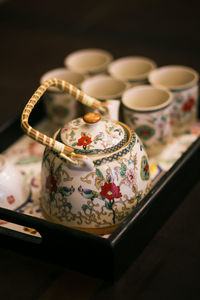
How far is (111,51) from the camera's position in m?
1.61

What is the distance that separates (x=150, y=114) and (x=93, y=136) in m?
0.22

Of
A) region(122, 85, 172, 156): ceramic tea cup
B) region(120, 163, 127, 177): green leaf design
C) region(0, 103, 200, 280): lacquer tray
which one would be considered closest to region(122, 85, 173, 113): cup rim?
region(122, 85, 172, 156): ceramic tea cup

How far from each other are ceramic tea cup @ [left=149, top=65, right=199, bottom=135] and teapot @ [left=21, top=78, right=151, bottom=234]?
0.93ft

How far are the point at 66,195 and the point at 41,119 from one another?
47cm

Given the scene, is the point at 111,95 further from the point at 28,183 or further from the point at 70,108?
the point at 28,183

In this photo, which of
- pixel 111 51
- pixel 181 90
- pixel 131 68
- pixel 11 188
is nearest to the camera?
pixel 11 188

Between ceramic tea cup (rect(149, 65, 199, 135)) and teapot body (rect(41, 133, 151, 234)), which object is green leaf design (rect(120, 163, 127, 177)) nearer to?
teapot body (rect(41, 133, 151, 234))

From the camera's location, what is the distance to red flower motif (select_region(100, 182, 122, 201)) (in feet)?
2.54

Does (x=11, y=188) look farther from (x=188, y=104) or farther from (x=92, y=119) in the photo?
(x=188, y=104)

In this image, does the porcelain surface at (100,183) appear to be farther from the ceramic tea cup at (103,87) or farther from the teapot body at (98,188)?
the ceramic tea cup at (103,87)

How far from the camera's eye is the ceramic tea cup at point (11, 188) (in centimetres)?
88

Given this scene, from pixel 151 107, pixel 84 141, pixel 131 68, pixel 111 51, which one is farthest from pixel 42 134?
pixel 111 51

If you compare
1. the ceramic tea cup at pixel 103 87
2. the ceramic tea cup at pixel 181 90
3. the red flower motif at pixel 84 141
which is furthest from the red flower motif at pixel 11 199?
the ceramic tea cup at pixel 181 90

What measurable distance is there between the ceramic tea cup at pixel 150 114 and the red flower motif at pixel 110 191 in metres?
0.23
